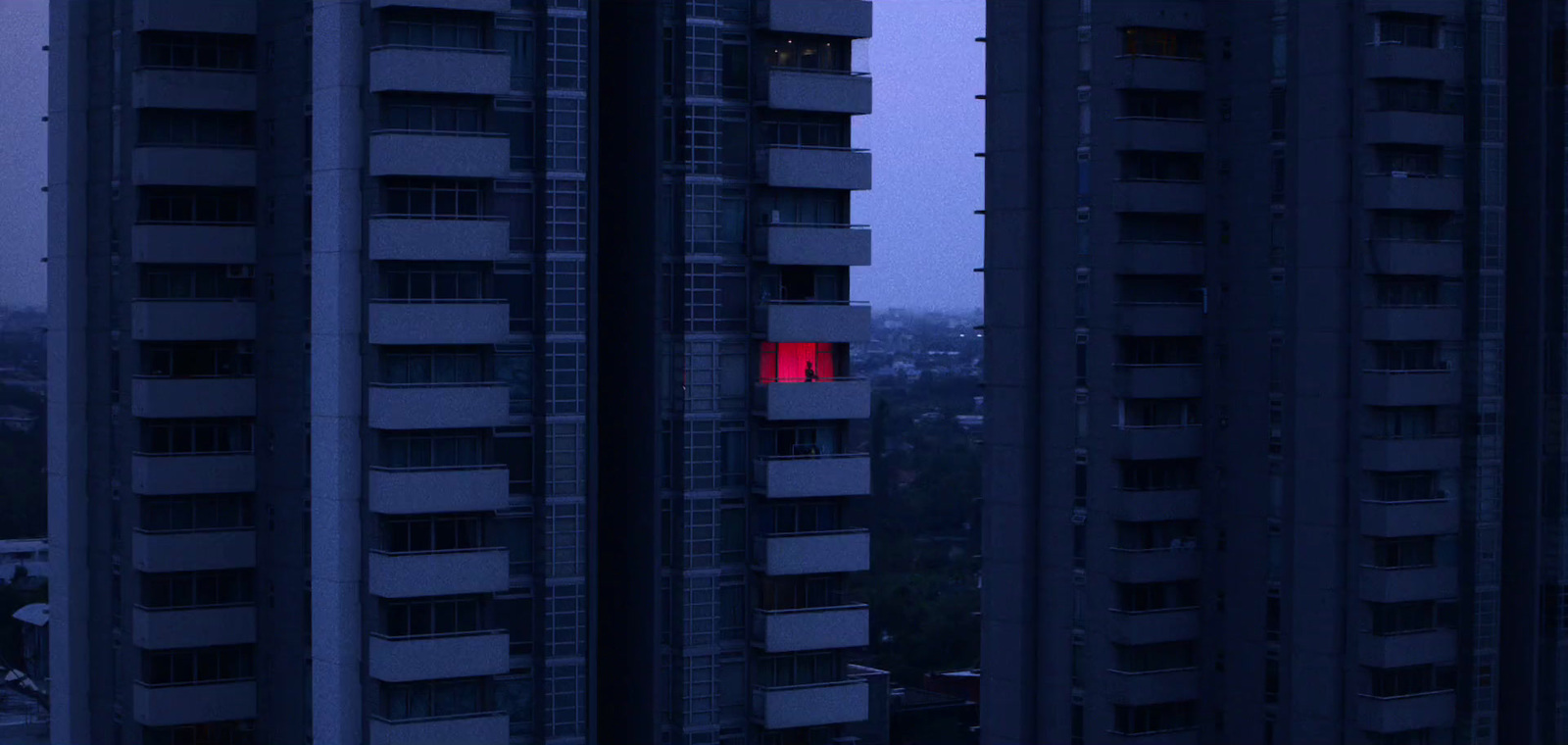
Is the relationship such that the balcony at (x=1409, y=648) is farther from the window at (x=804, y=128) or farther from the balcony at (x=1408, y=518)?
the window at (x=804, y=128)

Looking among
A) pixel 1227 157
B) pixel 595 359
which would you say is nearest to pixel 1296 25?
pixel 1227 157

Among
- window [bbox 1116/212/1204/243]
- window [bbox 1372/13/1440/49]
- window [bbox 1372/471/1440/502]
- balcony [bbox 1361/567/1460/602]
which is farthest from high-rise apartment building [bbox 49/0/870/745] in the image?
window [bbox 1372/471/1440/502]

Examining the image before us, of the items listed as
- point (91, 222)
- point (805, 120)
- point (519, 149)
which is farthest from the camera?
point (91, 222)

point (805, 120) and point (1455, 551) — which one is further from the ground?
point (805, 120)

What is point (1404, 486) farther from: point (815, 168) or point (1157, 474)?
point (815, 168)

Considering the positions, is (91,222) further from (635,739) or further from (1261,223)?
(1261,223)
